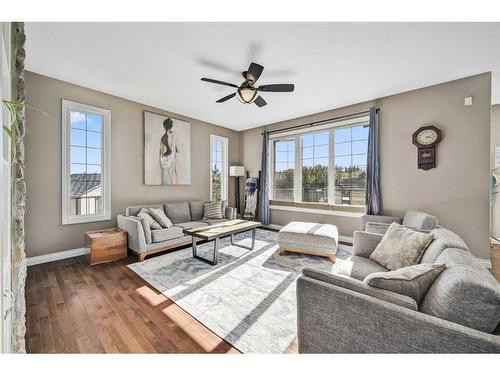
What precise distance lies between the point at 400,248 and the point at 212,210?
Answer: 3.35m

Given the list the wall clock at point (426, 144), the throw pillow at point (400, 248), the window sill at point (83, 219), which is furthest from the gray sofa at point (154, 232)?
the wall clock at point (426, 144)

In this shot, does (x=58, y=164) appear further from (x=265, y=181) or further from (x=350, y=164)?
(x=350, y=164)

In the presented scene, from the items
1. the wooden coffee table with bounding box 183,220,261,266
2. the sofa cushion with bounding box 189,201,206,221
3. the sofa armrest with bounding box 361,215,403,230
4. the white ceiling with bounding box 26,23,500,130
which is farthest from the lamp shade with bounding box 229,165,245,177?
the sofa armrest with bounding box 361,215,403,230

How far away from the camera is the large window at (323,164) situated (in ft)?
13.2

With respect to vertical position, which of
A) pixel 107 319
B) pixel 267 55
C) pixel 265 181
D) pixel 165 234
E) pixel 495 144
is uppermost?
pixel 267 55

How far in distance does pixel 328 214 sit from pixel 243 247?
6.63ft

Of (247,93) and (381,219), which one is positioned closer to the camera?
(247,93)

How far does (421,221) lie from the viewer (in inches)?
102

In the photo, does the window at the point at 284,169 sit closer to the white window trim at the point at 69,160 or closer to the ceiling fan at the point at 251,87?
the ceiling fan at the point at 251,87

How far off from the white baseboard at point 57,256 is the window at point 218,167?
9.02 feet

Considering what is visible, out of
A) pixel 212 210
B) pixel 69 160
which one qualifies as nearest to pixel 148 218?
pixel 212 210

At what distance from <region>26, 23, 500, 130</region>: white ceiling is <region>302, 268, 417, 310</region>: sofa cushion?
2.20 metres
